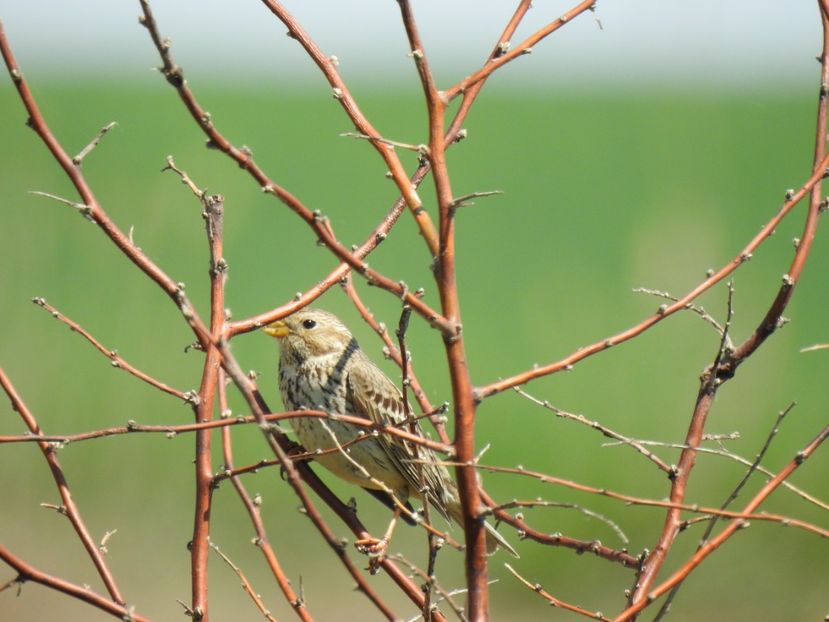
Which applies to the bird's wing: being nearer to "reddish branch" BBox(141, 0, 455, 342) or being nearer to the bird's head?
the bird's head

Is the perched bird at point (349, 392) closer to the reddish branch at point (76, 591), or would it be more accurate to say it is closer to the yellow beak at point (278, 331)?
the yellow beak at point (278, 331)

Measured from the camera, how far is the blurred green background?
944cm

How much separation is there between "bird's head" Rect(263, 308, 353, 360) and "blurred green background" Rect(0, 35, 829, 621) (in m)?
0.47

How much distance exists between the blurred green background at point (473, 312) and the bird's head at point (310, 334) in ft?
1.54

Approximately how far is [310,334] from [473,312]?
31.6 feet

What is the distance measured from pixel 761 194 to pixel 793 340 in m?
4.88

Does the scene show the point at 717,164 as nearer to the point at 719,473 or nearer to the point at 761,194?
the point at 761,194

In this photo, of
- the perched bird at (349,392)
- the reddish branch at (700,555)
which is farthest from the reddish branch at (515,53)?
the perched bird at (349,392)

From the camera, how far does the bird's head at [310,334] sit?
4762 mm

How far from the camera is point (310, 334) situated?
16.0 ft

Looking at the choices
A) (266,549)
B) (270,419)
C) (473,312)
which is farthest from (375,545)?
(473,312)

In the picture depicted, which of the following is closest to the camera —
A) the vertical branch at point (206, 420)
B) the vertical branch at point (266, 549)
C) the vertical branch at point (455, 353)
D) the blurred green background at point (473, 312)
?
the vertical branch at point (455, 353)

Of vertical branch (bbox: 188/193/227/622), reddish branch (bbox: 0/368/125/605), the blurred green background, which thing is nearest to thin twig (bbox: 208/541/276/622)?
vertical branch (bbox: 188/193/227/622)

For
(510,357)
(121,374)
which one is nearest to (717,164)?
(510,357)
